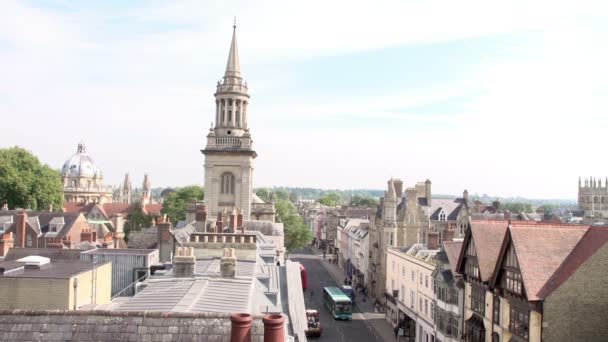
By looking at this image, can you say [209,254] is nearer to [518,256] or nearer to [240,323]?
[518,256]

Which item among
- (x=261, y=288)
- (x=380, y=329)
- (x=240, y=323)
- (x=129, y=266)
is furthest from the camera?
(x=380, y=329)

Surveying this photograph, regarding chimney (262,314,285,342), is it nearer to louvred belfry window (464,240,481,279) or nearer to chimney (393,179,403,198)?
louvred belfry window (464,240,481,279)

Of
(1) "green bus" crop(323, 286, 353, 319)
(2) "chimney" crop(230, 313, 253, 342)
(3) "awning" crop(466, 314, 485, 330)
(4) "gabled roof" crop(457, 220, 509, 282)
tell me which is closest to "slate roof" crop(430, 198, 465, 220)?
(1) "green bus" crop(323, 286, 353, 319)

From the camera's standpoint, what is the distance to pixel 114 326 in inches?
512

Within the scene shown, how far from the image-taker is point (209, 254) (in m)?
31.7

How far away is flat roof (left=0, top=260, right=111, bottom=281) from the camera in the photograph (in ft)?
91.5

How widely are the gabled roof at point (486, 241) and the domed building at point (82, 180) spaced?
13647cm

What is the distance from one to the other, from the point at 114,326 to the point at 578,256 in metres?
23.8

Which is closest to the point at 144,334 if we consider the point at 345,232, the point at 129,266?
the point at 129,266

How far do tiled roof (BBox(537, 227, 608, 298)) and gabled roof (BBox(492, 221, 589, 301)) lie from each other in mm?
221

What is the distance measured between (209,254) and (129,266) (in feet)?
21.8

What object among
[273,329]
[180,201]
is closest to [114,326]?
[273,329]

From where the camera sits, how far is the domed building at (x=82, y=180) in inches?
6152

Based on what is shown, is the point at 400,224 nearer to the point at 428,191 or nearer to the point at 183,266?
the point at 428,191
